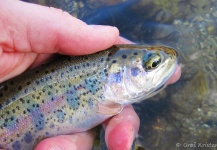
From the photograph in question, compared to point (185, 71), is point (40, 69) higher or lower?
higher

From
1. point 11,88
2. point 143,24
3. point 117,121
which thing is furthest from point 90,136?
point 143,24

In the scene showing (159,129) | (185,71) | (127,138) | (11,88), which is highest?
(11,88)

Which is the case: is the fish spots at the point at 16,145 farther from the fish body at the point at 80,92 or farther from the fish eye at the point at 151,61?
the fish eye at the point at 151,61

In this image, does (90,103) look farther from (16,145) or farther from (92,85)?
(16,145)

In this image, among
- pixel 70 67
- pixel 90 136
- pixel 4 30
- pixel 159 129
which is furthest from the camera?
pixel 159 129

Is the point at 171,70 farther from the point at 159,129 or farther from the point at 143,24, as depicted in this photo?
the point at 143,24

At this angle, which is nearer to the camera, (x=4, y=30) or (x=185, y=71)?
(x=4, y=30)

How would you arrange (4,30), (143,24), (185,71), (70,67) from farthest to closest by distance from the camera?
(143,24) < (185,71) < (70,67) < (4,30)

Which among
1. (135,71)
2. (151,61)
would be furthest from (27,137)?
(151,61)

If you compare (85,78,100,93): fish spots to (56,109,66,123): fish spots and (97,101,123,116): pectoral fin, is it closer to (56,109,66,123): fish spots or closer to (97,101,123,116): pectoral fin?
(97,101,123,116): pectoral fin
